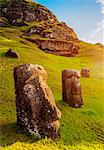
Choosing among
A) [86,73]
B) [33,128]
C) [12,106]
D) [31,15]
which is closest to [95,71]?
[86,73]

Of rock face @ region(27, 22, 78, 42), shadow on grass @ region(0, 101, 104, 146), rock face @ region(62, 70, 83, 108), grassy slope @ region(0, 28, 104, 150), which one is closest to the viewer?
grassy slope @ region(0, 28, 104, 150)

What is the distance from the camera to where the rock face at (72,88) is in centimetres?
2694

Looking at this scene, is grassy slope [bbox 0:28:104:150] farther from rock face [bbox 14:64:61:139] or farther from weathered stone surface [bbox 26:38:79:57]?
weathered stone surface [bbox 26:38:79:57]

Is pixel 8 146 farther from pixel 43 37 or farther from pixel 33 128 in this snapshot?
pixel 43 37

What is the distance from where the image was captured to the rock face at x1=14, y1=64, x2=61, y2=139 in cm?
1966

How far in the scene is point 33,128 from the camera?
19562 mm

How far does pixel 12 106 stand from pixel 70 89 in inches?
199

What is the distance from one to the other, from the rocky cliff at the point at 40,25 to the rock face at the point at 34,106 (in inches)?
2001

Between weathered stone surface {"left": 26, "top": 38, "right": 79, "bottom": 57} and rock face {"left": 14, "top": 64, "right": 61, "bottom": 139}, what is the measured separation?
5074 centimetres

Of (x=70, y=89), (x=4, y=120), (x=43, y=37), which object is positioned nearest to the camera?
(x=4, y=120)

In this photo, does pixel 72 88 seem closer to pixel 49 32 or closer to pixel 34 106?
pixel 34 106

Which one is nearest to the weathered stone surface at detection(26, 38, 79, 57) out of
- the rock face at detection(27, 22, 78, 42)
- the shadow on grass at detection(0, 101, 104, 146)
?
the rock face at detection(27, 22, 78, 42)

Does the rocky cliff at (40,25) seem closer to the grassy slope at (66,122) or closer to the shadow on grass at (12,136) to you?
the grassy slope at (66,122)

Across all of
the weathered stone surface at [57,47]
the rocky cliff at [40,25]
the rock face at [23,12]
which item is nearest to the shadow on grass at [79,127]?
the weathered stone surface at [57,47]
